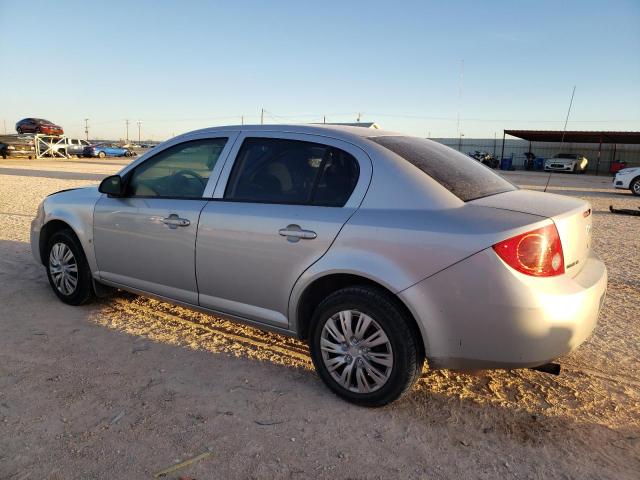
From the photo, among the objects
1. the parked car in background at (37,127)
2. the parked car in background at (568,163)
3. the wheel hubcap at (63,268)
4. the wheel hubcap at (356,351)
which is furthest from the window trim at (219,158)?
the parked car in background at (37,127)

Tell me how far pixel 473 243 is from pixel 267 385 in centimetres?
160

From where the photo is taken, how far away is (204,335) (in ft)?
13.0

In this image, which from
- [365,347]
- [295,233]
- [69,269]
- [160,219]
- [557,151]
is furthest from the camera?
[557,151]

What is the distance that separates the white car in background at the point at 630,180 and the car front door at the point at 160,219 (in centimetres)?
1831

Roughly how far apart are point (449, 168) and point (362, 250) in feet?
2.81

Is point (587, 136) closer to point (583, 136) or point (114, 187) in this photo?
point (583, 136)

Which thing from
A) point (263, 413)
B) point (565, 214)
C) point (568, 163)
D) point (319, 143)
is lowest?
point (263, 413)

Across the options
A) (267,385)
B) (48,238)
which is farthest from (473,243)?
(48,238)

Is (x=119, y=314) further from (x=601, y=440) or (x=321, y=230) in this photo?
(x=601, y=440)

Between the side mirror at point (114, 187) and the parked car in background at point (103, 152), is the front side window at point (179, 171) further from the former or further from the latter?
the parked car in background at point (103, 152)

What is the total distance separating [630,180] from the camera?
1767 centimetres

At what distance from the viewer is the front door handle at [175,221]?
11.7 ft

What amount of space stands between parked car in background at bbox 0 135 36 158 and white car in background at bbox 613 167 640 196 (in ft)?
118

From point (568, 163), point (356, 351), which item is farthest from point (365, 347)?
point (568, 163)
